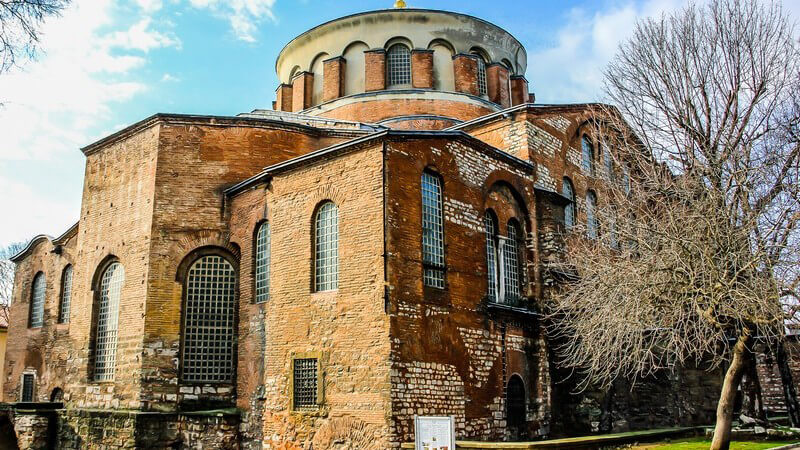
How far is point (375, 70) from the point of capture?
24.7m

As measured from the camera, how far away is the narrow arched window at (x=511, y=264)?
16.8 metres

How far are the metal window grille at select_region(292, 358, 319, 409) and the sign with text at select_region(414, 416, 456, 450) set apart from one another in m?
4.43

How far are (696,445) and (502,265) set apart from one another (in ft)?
18.2

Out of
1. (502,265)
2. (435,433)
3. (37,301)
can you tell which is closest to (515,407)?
(502,265)

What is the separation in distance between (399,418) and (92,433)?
825 cm

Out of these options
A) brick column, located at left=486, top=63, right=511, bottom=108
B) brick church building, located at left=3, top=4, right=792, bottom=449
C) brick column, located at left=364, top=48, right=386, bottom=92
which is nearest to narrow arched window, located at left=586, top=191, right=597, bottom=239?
brick church building, located at left=3, top=4, right=792, bottom=449

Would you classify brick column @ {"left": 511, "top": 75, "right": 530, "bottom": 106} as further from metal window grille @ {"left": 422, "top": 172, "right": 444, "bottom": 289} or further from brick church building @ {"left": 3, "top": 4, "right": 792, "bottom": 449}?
metal window grille @ {"left": 422, "top": 172, "right": 444, "bottom": 289}

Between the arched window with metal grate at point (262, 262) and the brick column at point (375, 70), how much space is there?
900cm

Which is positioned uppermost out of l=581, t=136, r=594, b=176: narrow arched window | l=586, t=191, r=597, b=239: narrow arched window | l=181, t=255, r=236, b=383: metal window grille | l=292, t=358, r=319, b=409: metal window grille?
l=581, t=136, r=594, b=176: narrow arched window

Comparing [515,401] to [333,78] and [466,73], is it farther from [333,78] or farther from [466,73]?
[333,78]

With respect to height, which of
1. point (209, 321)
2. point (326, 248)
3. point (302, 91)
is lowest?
point (209, 321)

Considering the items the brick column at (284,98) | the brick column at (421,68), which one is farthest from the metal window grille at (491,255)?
the brick column at (284,98)

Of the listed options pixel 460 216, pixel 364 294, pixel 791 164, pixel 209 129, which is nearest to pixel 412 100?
pixel 209 129

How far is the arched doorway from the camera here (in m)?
15.7
